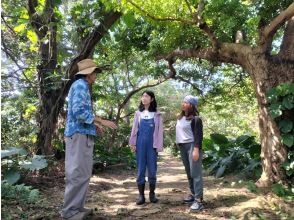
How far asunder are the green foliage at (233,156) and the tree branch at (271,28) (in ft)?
8.01

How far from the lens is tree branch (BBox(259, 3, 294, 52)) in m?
5.90

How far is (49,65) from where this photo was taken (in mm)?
7812

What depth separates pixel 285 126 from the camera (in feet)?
20.7

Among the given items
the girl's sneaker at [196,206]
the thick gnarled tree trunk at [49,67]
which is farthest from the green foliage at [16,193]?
the thick gnarled tree trunk at [49,67]

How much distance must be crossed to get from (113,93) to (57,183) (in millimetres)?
9649

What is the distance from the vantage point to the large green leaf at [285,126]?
6255mm

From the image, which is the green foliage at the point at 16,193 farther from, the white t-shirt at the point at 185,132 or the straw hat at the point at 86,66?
the white t-shirt at the point at 185,132

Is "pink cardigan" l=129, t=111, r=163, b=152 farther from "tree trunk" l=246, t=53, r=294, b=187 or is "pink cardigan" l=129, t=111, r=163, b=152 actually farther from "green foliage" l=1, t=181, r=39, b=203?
"tree trunk" l=246, t=53, r=294, b=187

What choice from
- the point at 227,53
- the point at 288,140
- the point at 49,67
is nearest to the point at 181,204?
the point at 288,140

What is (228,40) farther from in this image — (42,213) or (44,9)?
(42,213)

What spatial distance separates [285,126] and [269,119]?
29 cm

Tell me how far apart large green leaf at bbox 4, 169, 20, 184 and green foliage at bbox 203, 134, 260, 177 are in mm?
4548

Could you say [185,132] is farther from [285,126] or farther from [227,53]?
[227,53]

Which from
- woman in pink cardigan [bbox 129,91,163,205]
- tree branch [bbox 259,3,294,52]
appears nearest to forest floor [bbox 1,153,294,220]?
woman in pink cardigan [bbox 129,91,163,205]
